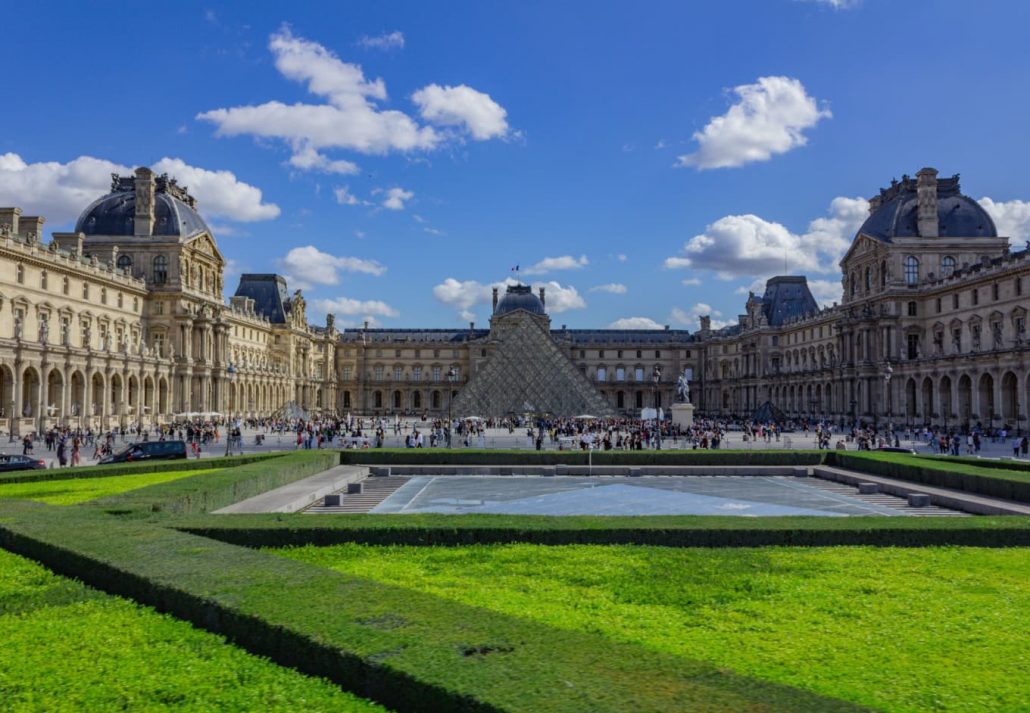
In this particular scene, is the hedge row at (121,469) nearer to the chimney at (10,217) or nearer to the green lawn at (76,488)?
the green lawn at (76,488)

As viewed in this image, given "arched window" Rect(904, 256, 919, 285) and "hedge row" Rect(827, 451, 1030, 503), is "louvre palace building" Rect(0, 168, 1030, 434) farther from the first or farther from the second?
"hedge row" Rect(827, 451, 1030, 503)

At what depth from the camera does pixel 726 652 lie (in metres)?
6.59

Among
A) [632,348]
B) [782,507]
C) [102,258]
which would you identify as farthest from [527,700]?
[632,348]

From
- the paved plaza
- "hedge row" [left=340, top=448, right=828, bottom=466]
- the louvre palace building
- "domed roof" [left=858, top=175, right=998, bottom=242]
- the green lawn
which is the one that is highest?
"domed roof" [left=858, top=175, right=998, bottom=242]

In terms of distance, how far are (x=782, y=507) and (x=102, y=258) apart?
5514 centimetres

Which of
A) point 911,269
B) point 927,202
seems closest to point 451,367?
point 911,269

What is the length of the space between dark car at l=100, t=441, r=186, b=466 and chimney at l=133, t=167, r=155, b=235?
125ft

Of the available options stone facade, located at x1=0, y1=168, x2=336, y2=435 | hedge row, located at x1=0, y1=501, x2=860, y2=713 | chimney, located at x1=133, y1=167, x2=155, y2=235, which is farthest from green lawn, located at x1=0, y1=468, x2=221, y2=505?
chimney, located at x1=133, y1=167, x2=155, y2=235

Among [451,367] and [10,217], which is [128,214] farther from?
[451,367]

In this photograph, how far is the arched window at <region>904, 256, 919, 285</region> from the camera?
200 feet

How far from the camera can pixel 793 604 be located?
8211 mm

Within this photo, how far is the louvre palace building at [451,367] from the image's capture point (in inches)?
1807

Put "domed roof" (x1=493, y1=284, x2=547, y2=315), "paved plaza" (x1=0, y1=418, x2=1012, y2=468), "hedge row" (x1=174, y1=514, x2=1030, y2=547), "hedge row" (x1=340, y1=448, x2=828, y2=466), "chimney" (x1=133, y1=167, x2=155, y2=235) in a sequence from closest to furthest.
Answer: "hedge row" (x1=174, y1=514, x2=1030, y2=547) → "hedge row" (x1=340, y1=448, x2=828, y2=466) → "paved plaza" (x1=0, y1=418, x2=1012, y2=468) → "chimney" (x1=133, y1=167, x2=155, y2=235) → "domed roof" (x1=493, y1=284, x2=547, y2=315)

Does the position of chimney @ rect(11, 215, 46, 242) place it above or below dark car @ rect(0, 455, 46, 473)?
above
